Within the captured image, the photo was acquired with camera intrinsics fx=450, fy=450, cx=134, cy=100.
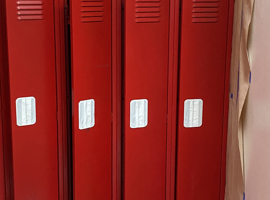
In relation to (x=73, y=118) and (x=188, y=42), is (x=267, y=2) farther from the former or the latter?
(x=73, y=118)

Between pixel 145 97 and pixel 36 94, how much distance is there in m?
0.54

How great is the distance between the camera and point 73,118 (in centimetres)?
216

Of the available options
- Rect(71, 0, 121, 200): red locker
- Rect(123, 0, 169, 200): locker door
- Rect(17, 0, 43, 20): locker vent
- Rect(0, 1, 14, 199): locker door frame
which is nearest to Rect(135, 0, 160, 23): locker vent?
Rect(123, 0, 169, 200): locker door

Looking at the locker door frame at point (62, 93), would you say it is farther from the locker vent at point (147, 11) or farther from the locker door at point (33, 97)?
the locker vent at point (147, 11)

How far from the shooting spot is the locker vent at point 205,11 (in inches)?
89.0

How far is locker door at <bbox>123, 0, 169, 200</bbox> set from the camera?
220cm

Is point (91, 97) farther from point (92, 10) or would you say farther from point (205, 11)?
point (205, 11)

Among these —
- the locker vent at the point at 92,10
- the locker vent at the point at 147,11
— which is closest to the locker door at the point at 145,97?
the locker vent at the point at 147,11

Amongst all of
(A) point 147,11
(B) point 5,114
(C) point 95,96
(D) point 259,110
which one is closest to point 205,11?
(A) point 147,11

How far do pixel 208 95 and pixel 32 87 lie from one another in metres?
0.91

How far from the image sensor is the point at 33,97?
83.6 inches

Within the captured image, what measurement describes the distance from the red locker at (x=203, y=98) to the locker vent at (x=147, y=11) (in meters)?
0.14

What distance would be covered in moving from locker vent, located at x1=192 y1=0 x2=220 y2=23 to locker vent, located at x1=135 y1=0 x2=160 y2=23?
192 millimetres

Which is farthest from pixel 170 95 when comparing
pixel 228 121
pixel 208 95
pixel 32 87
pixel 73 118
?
pixel 32 87
